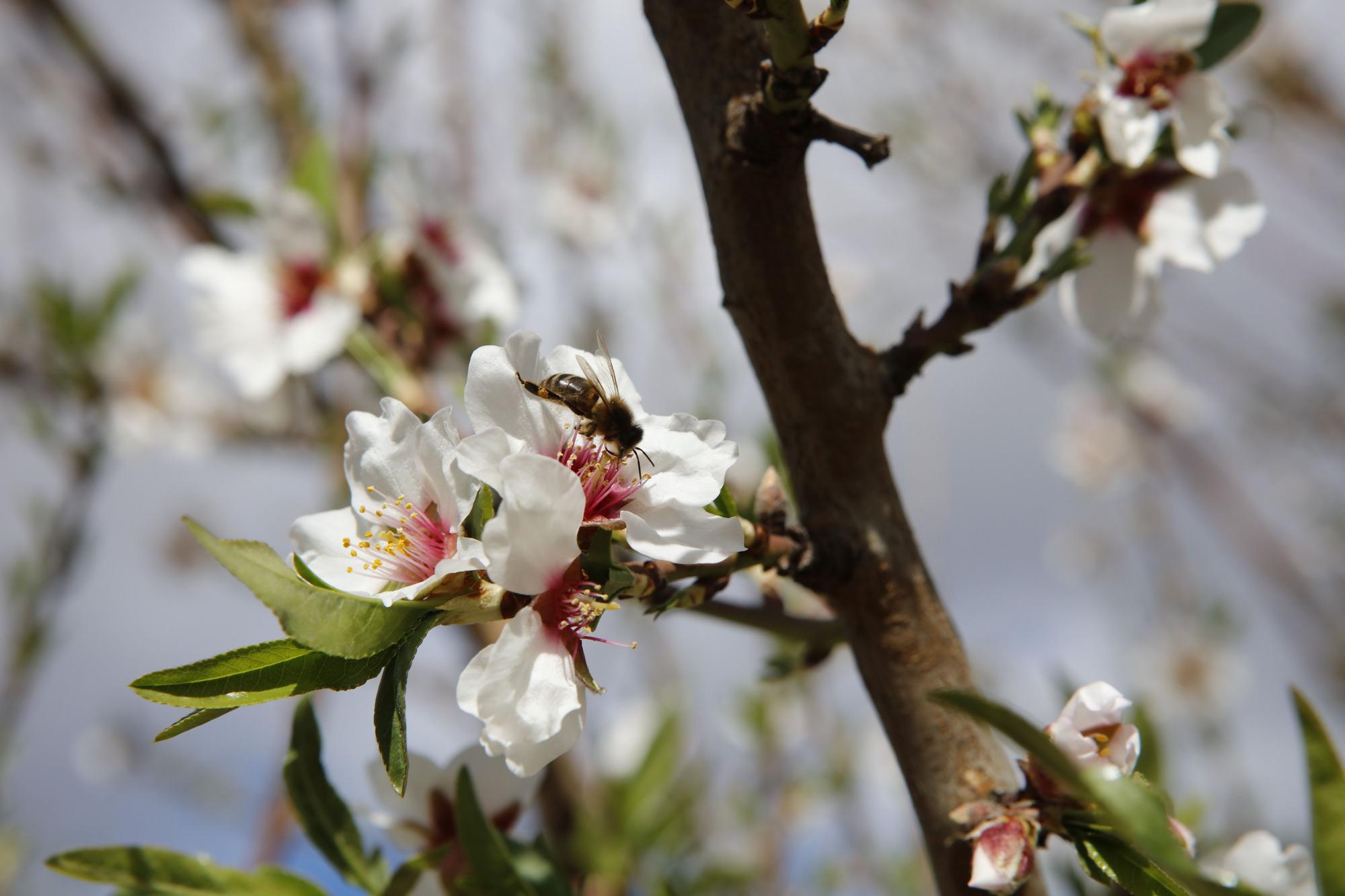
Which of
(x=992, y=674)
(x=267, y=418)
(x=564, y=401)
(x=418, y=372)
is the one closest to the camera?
(x=564, y=401)

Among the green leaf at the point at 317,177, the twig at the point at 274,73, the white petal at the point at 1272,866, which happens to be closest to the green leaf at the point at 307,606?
the white petal at the point at 1272,866

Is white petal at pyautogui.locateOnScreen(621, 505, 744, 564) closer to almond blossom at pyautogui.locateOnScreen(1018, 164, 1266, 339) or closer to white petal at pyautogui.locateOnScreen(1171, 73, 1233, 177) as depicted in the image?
almond blossom at pyautogui.locateOnScreen(1018, 164, 1266, 339)

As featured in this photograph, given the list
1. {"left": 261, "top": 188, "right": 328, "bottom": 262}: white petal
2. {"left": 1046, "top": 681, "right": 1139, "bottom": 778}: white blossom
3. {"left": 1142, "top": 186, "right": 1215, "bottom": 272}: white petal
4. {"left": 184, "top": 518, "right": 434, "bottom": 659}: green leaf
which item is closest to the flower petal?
{"left": 1142, "top": 186, "right": 1215, "bottom": 272}: white petal

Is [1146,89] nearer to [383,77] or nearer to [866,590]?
[866,590]

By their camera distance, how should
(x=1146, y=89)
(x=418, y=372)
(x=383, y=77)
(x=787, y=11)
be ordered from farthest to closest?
(x=383, y=77) < (x=418, y=372) < (x=1146, y=89) < (x=787, y=11)

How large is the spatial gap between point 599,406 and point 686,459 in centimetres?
8

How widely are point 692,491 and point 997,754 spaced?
33 centimetres

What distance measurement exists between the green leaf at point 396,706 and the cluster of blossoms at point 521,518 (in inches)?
1.1

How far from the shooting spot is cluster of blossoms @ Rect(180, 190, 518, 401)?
1.47 metres

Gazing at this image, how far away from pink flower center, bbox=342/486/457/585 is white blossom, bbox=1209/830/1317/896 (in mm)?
602

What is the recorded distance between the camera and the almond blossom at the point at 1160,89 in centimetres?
86

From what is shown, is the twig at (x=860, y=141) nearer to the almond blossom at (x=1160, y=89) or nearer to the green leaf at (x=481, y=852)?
the almond blossom at (x=1160, y=89)

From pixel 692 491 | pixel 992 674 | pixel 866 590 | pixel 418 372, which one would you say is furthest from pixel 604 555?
pixel 992 674

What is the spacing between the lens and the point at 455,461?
0.63 m
